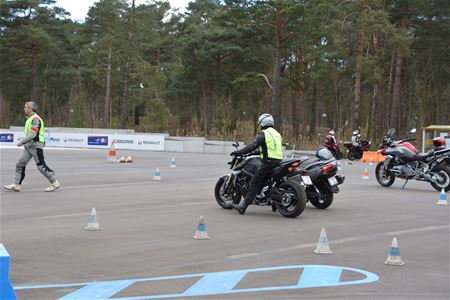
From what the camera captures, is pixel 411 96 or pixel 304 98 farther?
pixel 304 98

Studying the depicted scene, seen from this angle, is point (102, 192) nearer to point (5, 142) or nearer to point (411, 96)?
point (5, 142)

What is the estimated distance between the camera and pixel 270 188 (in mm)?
11734

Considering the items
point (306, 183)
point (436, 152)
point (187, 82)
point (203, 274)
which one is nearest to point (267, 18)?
point (187, 82)

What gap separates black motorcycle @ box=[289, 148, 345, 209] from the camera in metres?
12.2

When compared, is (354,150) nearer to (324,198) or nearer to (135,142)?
(135,142)

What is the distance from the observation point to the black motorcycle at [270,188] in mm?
11367

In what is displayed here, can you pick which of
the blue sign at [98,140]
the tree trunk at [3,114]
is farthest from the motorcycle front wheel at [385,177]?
the tree trunk at [3,114]

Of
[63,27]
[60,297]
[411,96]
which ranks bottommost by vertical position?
[60,297]

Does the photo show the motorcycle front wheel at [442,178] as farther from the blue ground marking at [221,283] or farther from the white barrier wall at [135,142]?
the white barrier wall at [135,142]

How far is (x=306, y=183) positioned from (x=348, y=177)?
1043 cm

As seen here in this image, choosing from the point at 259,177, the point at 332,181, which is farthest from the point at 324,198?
the point at 259,177

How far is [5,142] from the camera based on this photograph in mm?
41375

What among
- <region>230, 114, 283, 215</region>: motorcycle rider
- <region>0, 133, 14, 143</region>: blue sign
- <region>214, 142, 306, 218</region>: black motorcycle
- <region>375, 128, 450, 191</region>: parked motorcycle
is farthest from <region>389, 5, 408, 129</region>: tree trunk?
<region>230, 114, 283, 215</region>: motorcycle rider

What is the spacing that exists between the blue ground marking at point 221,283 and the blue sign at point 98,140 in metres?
33.8
